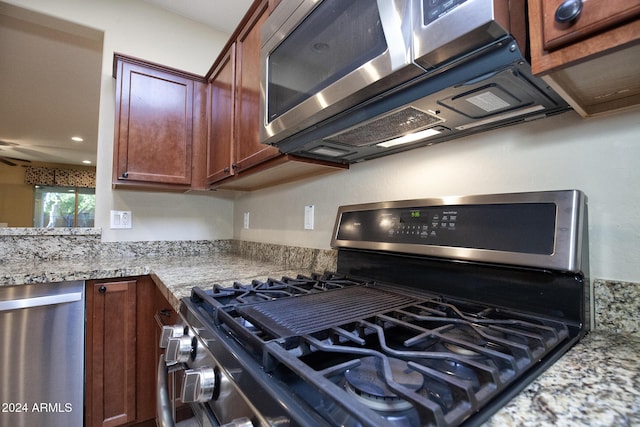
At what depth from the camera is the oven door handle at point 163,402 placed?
653 mm

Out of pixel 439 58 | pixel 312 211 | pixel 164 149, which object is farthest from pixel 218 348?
pixel 164 149

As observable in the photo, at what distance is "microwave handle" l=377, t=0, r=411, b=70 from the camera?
580mm

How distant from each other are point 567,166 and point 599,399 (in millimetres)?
508

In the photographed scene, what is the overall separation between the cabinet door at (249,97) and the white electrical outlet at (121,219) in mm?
1052

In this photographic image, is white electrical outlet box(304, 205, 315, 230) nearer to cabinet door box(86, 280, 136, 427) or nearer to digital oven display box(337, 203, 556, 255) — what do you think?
digital oven display box(337, 203, 556, 255)

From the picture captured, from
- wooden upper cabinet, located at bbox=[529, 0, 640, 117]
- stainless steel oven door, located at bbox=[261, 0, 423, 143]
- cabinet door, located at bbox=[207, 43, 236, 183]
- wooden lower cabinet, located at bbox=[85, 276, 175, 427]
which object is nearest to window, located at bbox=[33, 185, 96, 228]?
cabinet door, located at bbox=[207, 43, 236, 183]

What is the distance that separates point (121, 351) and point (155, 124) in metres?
1.27

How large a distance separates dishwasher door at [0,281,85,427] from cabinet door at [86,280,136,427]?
0.04m

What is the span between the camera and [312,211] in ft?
4.86

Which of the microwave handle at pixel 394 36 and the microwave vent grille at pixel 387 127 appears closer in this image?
the microwave handle at pixel 394 36

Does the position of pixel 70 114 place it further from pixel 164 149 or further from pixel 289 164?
pixel 289 164

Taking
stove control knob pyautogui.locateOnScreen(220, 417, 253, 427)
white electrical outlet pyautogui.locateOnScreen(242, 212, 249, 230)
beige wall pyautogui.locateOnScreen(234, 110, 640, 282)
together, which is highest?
beige wall pyautogui.locateOnScreen(234, 110, 640, 282)

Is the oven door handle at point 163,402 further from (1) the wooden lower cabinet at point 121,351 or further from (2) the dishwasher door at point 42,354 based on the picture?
(2) the dishwasher door at point 42,354

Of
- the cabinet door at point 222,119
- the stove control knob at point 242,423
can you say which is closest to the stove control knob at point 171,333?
the stove control knob at point 242,423
